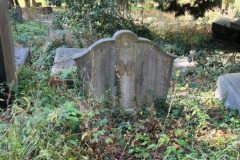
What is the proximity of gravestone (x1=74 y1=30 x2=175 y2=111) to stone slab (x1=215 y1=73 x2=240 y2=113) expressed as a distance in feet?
2.92

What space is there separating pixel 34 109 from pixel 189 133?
145 centimetres

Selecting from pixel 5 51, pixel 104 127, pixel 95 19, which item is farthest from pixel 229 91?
pixel 95 19

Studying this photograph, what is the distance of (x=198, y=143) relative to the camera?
10.7 feet

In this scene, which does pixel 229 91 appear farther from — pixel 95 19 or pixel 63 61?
pixel 95 19

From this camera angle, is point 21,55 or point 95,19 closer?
point 21,55

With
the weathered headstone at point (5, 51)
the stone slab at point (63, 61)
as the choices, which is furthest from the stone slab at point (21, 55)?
the weathered headstone at point (5, 51)

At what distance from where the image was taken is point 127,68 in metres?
4.41

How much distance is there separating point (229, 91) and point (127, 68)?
1542 millimetres

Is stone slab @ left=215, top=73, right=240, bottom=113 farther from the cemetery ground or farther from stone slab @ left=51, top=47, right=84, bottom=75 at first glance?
stone slab @ left=51, top=47, right=84, bottom=75

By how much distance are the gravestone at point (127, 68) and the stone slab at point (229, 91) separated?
0.89 metres

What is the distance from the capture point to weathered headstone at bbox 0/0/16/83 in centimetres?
418

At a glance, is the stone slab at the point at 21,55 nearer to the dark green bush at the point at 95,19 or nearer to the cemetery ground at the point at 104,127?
the cemetery ground at the point at 104,127

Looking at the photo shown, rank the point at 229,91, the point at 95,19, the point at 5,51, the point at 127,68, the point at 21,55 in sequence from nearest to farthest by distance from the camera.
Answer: the point at 5,51
the point at 127,68
the point at 229,91
the point at 21,55
the point at 95,19

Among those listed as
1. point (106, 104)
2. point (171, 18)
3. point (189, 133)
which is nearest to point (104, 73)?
point (106, 104)
